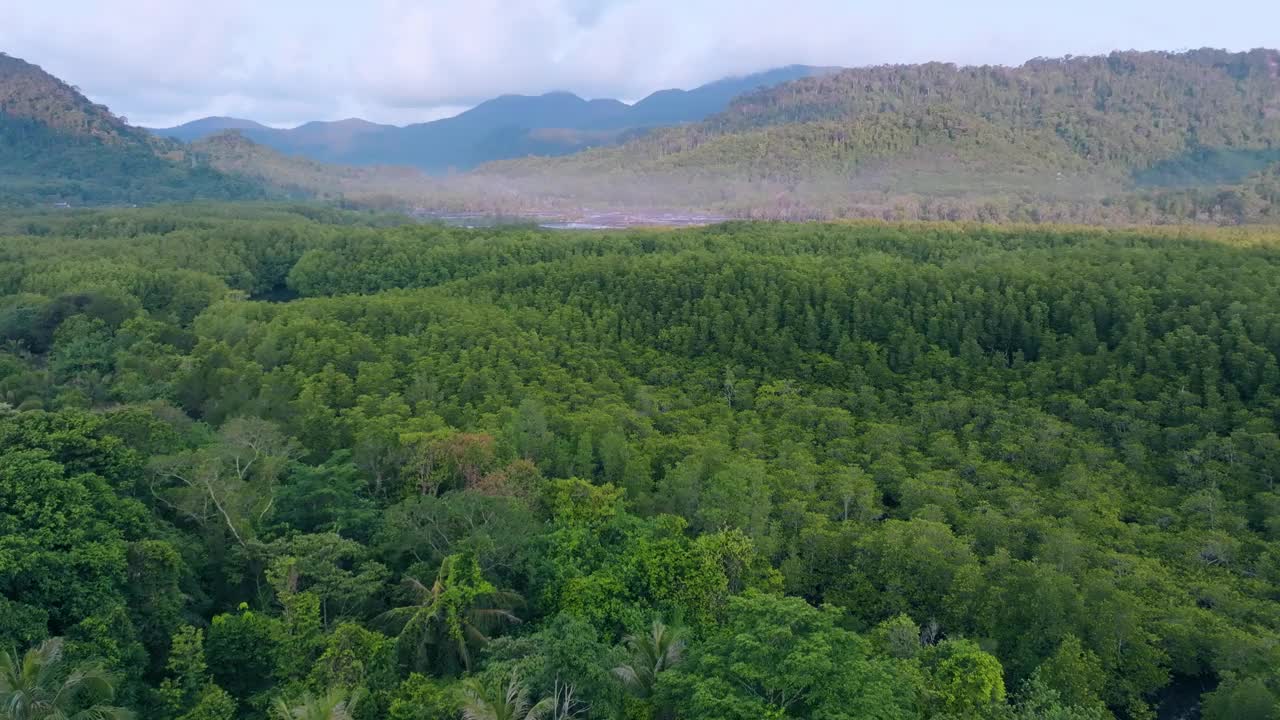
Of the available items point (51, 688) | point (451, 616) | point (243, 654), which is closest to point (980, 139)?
point (451, 616)

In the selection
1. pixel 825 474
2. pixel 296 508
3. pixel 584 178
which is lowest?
pixel 825 474

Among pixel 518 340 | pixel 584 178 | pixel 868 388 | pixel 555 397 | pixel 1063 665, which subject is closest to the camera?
pixel 1063 665

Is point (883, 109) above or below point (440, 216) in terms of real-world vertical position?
above

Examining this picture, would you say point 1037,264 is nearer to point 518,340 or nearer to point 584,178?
point 518,340

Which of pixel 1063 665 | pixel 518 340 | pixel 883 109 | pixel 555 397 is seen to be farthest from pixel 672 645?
pixel 883 109

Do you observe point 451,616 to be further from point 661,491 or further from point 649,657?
point 661,491

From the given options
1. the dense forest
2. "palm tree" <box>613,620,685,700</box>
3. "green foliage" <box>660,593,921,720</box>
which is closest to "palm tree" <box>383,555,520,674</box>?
the dense forest

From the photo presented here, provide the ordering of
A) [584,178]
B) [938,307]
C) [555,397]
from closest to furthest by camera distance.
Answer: [555,397], [938,307], [584,178]
